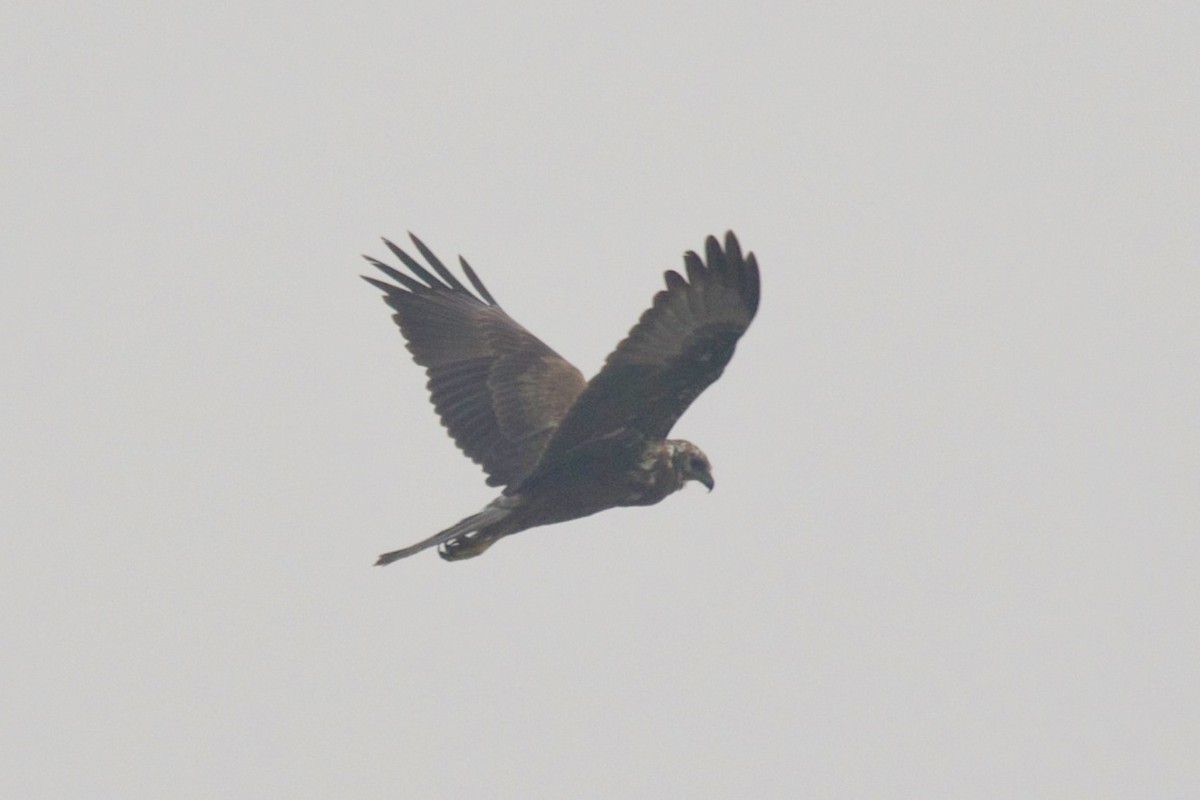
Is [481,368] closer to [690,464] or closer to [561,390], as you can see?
[561,390]

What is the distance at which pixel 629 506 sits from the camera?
10875mm

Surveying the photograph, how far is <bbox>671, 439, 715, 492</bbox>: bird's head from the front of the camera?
10929 millimetres

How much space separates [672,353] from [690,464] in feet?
4.55

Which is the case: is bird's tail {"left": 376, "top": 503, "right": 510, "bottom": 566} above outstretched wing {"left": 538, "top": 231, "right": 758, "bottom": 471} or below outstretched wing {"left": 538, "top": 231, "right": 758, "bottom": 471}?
below

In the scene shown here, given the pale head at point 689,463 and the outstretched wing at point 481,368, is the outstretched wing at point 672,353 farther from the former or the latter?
the outstretched wing at point 481,368

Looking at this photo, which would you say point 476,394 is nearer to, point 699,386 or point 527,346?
point 527,346

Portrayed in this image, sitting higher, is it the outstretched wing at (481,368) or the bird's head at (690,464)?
the outstretched wing at (481,368)

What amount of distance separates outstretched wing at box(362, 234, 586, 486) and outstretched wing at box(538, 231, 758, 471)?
1200mm

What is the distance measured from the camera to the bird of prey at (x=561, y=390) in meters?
9.57

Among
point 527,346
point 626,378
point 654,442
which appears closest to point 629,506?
point 654,442

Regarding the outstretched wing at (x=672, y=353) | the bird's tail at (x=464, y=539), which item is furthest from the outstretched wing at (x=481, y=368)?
the outstretched wing at (x=672, y=353)

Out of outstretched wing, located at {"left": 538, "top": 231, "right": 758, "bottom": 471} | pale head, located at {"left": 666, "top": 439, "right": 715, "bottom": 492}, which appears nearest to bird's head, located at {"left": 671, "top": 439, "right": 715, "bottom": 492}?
pale head, located at {"left": 666, "top": 439, "right": 715, "bottom": 492}

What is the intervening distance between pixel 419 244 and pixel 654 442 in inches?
127

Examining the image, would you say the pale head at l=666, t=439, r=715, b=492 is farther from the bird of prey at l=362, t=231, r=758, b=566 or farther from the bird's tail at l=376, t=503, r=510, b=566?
the bird's tail at l=376, t=503, r=510, b=566
